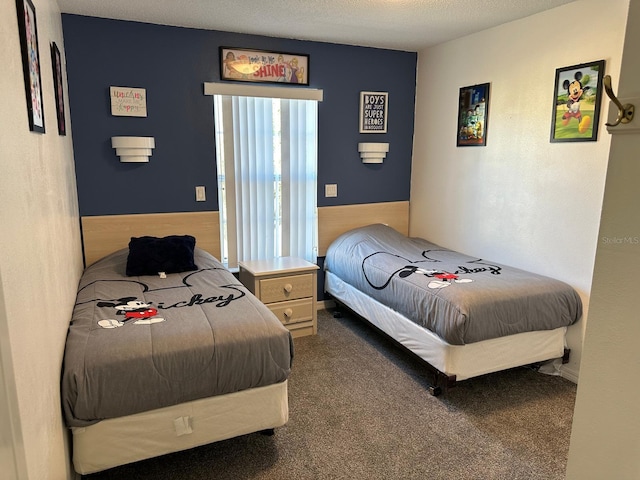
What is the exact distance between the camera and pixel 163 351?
1.89 meters

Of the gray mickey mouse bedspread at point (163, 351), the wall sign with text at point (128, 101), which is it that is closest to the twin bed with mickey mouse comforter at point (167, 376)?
the gray mickey mouse bedspread at point (163, 351)

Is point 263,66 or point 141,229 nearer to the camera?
point 141,229

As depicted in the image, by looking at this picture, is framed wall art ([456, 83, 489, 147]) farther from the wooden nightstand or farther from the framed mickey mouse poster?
the wooden nightstand

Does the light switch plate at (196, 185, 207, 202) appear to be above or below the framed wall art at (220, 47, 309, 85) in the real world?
below

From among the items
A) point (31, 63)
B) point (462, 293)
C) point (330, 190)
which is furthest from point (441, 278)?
point (31, 63)

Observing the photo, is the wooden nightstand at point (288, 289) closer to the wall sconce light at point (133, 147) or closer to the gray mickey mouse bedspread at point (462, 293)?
the gray mickey mouse bedspread at point (462, 293)

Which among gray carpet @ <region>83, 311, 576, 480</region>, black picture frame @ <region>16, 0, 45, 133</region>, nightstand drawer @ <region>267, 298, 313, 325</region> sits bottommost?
gray carpet @ <region>83, 311, 576, 480</region>

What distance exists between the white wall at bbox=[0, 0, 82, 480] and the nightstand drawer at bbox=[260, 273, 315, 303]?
5.10 feet

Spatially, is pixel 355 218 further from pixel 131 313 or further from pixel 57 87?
pixel 57 87

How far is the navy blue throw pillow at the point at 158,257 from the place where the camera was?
2928 millimetres

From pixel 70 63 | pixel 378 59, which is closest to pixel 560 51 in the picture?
pixel 378 59

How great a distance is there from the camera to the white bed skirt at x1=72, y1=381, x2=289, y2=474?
5.92 feet

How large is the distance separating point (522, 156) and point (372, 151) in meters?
1.34

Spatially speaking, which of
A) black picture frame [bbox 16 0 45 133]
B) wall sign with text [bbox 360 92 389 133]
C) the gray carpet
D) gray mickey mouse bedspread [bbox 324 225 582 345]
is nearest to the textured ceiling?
wall sign with text [bbox 360 92 389 133]
